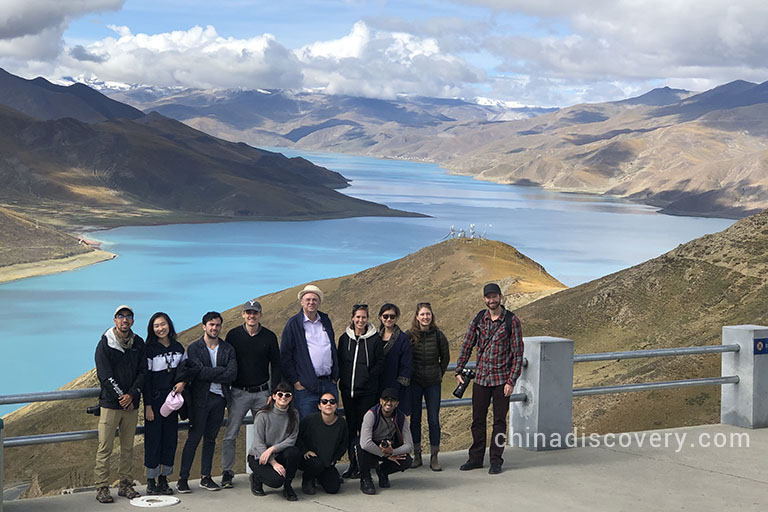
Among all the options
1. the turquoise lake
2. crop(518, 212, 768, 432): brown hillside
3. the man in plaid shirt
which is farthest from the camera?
the turquoise lake

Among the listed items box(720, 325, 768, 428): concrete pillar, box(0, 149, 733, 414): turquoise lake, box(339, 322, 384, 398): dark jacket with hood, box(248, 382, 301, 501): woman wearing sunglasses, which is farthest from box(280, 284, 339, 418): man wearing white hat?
box(0, 149, 733, 414): turquoise lake

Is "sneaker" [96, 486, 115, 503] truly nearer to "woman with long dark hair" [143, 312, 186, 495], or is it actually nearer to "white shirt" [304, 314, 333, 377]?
"woman with long dark hair" [143, 312, 186, 495]

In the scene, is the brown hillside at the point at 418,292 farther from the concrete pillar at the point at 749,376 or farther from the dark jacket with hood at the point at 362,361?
the dark jacket with hood at the point at 362,361

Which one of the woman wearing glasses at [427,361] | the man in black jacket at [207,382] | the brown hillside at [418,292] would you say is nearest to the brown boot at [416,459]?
the woman wearing glasses at [427,361]

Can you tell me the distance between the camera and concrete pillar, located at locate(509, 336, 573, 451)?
963 cm

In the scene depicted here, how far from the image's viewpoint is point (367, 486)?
8258mm

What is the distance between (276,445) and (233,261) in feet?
371

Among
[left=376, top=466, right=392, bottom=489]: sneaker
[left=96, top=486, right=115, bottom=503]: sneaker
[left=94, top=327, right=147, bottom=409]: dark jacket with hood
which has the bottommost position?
[left=96, top=486, right=115, bottom=503]: sneaker

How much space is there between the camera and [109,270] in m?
111

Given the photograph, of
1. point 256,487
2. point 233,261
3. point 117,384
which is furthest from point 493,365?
point 233,261

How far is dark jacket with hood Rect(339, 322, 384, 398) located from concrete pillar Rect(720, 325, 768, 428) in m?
4.59

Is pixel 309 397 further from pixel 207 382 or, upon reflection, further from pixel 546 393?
pixel 546 393

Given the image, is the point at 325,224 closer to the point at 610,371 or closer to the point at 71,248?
the point at 71,248

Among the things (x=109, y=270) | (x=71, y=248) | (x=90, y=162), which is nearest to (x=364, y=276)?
(x=109, y=270)
